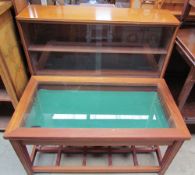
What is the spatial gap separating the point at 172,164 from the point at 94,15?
1.18 meters

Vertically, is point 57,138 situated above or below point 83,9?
below

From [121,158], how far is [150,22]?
38.1 inches

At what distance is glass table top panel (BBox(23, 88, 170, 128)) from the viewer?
1.09m

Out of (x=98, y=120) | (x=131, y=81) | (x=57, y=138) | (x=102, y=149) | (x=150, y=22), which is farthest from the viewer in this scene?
(x=102, y=149)

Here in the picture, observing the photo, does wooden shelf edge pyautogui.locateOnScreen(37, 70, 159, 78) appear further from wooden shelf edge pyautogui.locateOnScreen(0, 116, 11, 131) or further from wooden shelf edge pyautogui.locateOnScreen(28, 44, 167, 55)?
wooden shelf edge pyautogui.locateOnScreen(0, 116, 11, 131)

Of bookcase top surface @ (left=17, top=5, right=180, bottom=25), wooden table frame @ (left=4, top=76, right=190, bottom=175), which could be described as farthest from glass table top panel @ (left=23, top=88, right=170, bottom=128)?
bookcase top surface @ (left=17, top=5, right=180, bottom=25)

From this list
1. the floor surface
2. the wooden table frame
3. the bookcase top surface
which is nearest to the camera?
the wooden table frame

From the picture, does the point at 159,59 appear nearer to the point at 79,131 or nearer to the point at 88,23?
the point at 88,23

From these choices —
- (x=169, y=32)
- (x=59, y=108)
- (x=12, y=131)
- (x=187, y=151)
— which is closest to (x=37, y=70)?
(x=59, y=108)

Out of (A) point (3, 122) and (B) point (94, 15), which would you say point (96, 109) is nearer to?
(B) point (94, 15)

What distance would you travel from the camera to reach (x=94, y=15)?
3.45 feet

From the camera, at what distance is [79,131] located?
91cm

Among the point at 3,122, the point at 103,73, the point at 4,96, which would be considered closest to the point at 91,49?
the point at 103,73

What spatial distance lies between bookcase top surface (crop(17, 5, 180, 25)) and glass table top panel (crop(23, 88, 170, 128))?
462 mm
